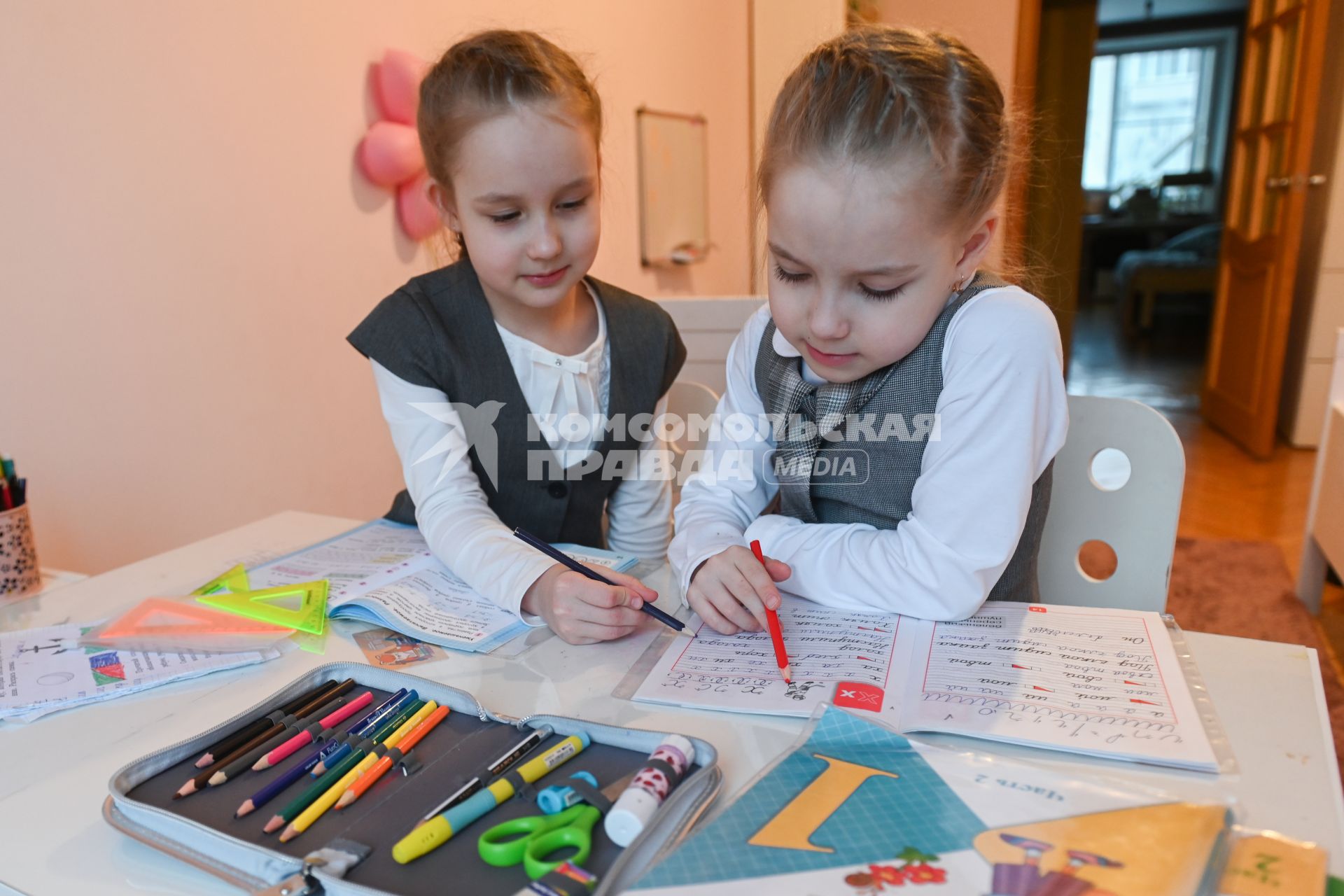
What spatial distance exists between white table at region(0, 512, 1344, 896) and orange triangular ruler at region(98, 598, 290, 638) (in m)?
0.07

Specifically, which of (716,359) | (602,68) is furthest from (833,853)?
(602,68)

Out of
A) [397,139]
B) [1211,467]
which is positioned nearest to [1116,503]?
[397,139]

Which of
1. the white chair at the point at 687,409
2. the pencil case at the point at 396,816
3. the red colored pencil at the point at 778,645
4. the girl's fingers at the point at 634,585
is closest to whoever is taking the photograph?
the pencil case at the point at 396,816

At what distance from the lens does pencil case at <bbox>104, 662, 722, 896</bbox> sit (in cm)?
43

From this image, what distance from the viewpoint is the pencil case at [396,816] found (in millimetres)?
434

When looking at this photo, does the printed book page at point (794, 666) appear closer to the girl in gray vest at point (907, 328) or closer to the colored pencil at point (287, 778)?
the girl in gray vest at point (907, 328)

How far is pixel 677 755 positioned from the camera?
505 mm

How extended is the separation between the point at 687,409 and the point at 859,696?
28.1 inches

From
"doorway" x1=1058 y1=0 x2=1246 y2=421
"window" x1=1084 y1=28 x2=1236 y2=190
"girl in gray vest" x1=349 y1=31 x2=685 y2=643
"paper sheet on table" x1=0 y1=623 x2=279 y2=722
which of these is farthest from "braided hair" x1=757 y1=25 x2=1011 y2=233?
"window" x1=1084 y1=28 x2=1236 y2=190

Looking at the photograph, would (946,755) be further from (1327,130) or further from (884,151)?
(1327,130)

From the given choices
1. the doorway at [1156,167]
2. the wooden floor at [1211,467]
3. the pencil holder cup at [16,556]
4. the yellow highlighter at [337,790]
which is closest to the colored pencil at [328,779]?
the yellow highlighter at [337,790]

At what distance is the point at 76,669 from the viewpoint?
70 centimetres

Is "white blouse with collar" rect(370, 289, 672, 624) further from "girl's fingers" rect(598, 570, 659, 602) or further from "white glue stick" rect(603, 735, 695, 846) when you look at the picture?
"white glue stick" rect(603, 735, 695, 846)

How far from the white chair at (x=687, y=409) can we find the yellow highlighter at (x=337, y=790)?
712 millimetres
